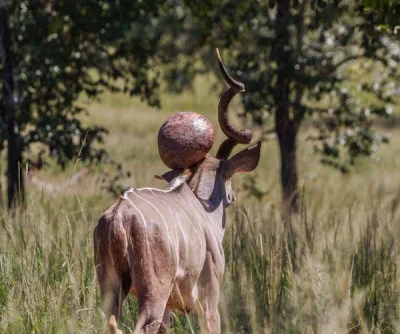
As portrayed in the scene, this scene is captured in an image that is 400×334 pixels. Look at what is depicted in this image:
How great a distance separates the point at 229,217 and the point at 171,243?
3.21 meters

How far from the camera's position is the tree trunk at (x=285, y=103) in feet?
29.6

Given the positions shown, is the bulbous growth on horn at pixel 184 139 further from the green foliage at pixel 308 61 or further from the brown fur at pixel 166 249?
the green foliage at pixel 308 61

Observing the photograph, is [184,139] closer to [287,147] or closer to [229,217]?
[229,217]

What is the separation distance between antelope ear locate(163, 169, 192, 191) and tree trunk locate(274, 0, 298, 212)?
4.65m

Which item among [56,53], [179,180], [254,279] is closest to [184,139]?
[179,180]

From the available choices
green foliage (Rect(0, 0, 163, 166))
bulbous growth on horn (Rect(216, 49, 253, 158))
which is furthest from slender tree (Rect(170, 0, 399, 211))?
bulbous growth on horn (Rect(216, 49, 253, 158))

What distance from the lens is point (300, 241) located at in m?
5.62

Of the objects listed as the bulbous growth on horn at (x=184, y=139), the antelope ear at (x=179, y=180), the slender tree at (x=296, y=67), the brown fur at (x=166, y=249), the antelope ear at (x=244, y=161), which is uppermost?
the slender tree at (x=296, y=67)

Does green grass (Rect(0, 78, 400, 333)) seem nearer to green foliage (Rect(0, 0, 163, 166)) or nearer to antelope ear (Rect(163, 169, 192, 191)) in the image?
antelope ear (Rect(163, 169, 192, 191))

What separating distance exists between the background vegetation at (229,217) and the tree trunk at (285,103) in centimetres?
7

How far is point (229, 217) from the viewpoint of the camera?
272 inches

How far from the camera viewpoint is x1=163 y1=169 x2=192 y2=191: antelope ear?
13.1 ft

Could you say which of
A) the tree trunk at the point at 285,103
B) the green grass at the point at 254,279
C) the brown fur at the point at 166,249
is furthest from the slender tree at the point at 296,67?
the brown fur at the point at 166,249

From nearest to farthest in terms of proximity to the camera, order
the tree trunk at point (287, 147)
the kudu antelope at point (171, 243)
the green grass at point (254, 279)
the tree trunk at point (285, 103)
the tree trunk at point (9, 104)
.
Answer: the kudu antelope at point (171, 243)
the green grass at point (254, 279)
the tree trunk at point (9, 104)
the tree trunk at point (285, 103)
the tree trunk at point (287, 147)
